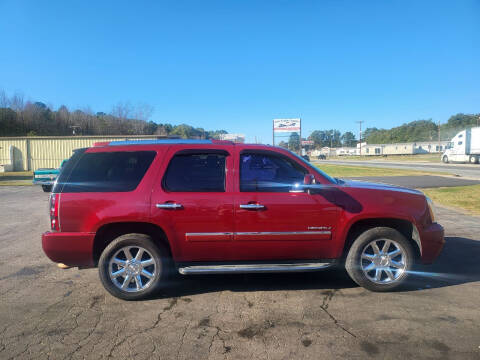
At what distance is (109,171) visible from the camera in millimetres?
3631

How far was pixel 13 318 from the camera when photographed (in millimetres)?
3186

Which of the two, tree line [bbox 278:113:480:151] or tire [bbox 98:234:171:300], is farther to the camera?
tree line [bbox 278:113:480:151]

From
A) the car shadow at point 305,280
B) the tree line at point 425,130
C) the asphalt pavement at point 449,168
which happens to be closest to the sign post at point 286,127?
the asphalt pavement at point 449,168

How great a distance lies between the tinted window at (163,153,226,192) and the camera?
3564 mm

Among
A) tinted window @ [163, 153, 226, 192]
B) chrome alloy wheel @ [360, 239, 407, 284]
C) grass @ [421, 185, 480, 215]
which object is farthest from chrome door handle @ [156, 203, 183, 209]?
grass @ [421, 185, 480, 215]

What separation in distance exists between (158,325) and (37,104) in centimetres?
6331

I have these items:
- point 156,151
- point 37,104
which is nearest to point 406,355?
point 156,151

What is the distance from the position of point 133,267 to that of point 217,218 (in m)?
1.18

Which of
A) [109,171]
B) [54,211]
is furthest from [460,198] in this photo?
[54,211]

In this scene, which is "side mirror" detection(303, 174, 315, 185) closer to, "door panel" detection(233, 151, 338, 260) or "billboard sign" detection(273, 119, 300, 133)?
"door panel" detection(233, 151, 338, 260)

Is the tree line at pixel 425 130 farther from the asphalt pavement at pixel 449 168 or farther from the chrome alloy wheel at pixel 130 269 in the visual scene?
the chrome alloy wheel at pixel 130 269

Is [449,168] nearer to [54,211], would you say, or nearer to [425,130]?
[54,211]

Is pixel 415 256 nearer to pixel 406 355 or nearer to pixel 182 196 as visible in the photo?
pixel 406 355

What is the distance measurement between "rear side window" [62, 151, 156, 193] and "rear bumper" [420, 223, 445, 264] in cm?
350
